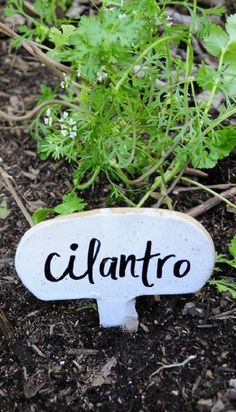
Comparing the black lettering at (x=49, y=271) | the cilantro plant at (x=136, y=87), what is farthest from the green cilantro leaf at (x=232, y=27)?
the black lettering at (x=49, y=271)

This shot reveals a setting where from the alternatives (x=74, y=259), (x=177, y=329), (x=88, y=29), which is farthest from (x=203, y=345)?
(x=88, y=29)

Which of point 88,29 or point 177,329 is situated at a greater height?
point 88,29

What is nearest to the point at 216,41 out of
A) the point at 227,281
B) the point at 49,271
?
the point at 227,281

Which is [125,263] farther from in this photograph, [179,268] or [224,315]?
[224,315]

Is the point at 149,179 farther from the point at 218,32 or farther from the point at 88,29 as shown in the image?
the point at 88,29

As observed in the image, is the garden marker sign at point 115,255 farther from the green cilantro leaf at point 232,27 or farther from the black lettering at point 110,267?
the green cilantro leaf at point 232,27
